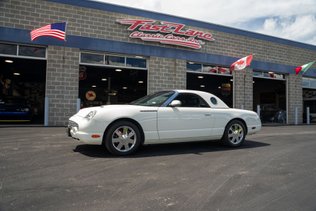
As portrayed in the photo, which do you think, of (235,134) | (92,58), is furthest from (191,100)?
(92,58)

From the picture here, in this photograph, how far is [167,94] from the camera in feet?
17.6

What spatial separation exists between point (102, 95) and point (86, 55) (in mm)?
17481

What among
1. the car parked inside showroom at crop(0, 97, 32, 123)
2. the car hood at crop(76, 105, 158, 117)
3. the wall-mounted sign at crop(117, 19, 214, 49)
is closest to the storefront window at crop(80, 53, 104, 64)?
the wall-mounted sign at crop(117, 19, 214, 49)

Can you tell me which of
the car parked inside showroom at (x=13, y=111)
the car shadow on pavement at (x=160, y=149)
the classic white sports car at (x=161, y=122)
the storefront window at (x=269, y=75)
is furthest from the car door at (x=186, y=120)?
the storefront window at (x=269, y=75)

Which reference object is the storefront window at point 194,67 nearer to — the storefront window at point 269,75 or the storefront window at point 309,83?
the storefront window at point 269,75

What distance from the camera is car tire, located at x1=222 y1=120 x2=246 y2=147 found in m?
5.77

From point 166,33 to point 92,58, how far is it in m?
4.47

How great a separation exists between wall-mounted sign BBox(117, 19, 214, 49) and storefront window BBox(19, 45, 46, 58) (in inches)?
164

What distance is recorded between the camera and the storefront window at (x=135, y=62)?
40.8 feet

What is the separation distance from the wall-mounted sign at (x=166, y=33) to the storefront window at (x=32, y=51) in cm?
415

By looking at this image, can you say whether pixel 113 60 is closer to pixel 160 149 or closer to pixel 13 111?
pixel 13 111

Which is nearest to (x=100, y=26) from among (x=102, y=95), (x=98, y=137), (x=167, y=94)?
(x=167, y=94)

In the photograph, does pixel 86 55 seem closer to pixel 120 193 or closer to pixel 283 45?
pixel 120 193

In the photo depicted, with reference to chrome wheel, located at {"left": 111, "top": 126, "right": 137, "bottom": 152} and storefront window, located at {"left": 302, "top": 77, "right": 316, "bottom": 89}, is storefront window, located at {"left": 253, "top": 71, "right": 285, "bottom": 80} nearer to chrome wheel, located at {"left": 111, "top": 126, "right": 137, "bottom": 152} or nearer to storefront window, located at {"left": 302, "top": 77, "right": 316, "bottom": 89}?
storefront window, located at {"left": 302, "top": 77, "right": 316, "bottom": 89}
